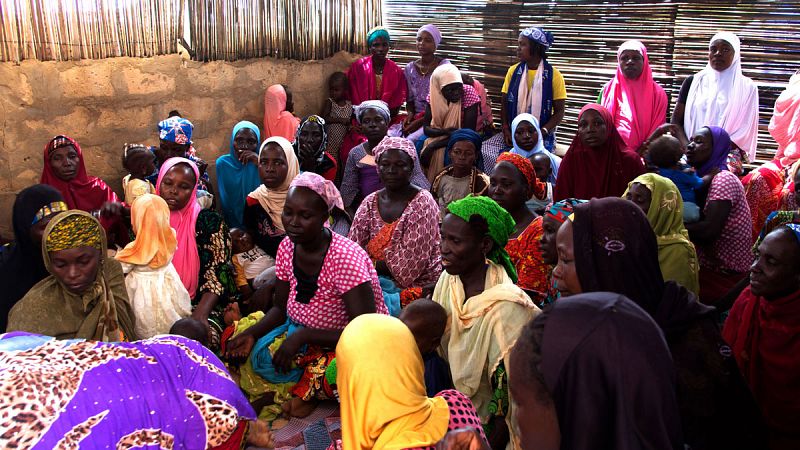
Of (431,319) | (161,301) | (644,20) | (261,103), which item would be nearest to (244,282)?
(161,301)

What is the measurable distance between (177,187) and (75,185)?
115cm

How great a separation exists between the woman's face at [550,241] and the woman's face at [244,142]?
11.3 feet

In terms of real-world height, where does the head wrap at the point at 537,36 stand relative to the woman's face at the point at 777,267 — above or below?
above

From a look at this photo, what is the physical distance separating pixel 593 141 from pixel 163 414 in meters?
4.10

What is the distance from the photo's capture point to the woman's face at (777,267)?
9.89 feet

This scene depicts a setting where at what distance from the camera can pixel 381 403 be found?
207cm

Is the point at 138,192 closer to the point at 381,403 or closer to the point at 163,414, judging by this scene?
the point at 163,414

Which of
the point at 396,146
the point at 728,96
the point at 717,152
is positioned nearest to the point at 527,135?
the point at 717,152

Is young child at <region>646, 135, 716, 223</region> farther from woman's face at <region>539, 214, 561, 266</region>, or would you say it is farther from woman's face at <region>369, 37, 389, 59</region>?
woman's face at <region>369, 37, 389, 59</region>

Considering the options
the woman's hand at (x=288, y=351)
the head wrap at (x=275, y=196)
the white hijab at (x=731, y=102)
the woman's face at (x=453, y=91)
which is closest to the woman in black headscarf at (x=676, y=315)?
the woman's hand at (x=288, y=351)

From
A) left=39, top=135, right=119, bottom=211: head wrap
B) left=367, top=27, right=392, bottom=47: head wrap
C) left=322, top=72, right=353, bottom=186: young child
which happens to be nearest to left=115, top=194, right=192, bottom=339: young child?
left=39, top=135, right=119, bottom=211: head wrap

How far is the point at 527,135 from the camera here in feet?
20.6

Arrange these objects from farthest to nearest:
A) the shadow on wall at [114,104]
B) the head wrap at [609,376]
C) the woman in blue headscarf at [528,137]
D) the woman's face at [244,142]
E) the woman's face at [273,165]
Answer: the woman in blue headscarf at [528,137] → the woman's face at [244,142] → the shadow on wall at [114,104] → the woman's face at [273,165] → the head wrap at [609,376]

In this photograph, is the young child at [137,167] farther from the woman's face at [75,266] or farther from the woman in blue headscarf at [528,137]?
the woman in blue headscarf at [528,137]
